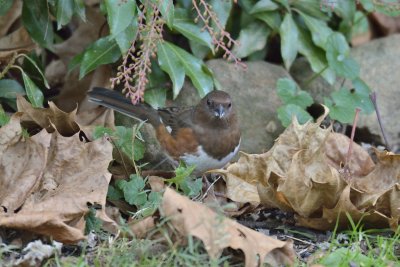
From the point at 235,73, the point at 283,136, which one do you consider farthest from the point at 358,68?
the point at 283,136

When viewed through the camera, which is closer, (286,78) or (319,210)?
(319,210)

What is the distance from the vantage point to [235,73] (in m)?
5.11

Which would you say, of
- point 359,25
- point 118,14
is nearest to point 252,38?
point 359,25

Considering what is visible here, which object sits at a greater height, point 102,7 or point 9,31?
point 102,7

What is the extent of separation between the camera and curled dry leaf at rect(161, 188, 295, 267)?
9.39 ft

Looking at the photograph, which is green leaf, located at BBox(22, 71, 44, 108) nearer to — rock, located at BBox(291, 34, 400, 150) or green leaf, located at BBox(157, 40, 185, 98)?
green leaf, located at BBox(157, 40, 185, 98)

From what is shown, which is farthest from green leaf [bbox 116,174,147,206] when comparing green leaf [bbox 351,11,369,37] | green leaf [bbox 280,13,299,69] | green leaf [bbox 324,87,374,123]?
green leaf [bbox 351,11,369,37]

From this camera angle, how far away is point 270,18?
5.08 metres

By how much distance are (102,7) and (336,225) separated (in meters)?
1.71

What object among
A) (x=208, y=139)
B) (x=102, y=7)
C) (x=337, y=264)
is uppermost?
(x=102, y=7)

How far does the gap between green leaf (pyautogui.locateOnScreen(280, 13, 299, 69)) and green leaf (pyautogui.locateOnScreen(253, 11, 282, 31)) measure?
6cm

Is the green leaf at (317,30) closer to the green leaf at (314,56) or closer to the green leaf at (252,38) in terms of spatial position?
the green leaf at (314,56)

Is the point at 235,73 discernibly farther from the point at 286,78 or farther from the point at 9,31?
the point at 9,31

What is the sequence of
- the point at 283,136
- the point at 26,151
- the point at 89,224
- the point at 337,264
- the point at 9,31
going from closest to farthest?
the point at 337,264 → the point at 89,224 → the point at 26,151 → the point at 283,136 → the point at 9,31
